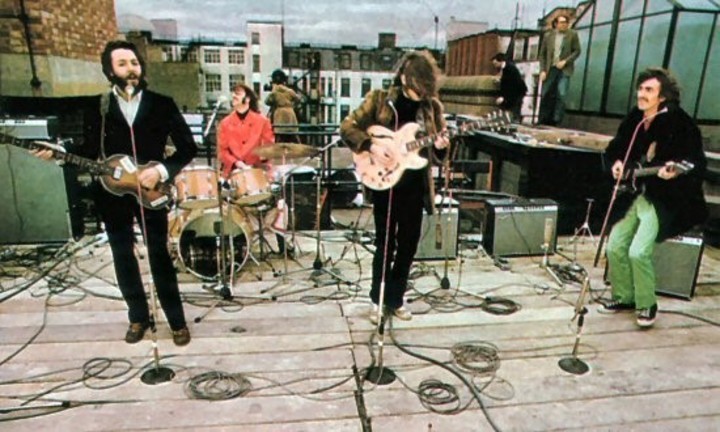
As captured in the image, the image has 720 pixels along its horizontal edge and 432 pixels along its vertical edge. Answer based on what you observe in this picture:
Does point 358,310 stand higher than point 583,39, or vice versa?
point 583,39

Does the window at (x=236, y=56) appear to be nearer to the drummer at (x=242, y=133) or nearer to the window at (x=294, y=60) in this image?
the window at (x=294, y=60)

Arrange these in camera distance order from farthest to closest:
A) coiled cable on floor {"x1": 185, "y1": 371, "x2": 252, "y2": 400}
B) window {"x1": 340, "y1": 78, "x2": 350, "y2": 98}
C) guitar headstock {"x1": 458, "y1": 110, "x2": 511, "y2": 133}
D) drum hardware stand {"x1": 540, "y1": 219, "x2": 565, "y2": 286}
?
window {"x1": 340, "y1": 78, "x2": 350, "y2": 98}
drum hardware stand {"x1": 540, "y1": 219, "x2": 565, "y2": 286}
guitar headstock {"x1": 458, "y1": 110, "x2": 511, "y2": 133}
coiled cable on floor {"x1": 185, "y1": 371, "x2": 252, "y2": 400}

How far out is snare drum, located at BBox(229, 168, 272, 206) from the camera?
386cm

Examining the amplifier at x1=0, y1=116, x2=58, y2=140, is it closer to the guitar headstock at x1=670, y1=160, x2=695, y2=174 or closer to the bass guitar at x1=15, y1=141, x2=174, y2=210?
the bass guitar at x1=15, y1=141, x2=174, y2=210

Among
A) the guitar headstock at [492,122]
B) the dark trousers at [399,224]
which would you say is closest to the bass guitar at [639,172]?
the guitar headstock at [492,122]

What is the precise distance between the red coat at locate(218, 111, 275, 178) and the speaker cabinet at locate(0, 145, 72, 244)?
1646 millimetres

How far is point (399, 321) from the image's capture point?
3342mm

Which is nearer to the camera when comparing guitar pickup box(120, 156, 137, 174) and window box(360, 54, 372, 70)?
guitar pickup box(120, 156, 137, 174)

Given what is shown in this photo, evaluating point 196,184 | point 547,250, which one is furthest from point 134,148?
point 547,250

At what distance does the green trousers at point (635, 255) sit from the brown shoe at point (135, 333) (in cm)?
333

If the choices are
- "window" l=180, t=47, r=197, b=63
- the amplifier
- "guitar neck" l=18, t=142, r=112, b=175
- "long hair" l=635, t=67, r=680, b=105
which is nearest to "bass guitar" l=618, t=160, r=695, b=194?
"long hair" l=635, t=67, r=680, b=105

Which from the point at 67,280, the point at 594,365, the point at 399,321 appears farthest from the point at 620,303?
the point at 67,280

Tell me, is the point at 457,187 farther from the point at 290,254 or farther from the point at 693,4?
the point at 693,4

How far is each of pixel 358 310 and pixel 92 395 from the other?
1.77 m
